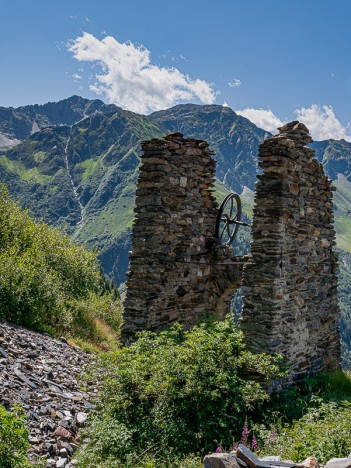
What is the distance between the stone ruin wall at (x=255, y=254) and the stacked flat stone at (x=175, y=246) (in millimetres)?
27

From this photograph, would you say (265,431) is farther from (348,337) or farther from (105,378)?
(348,337)

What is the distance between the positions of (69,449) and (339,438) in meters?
4.05

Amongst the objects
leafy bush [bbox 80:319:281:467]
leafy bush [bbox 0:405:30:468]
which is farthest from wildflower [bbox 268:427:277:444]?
leafy bush [bbox 0:405:30:468]

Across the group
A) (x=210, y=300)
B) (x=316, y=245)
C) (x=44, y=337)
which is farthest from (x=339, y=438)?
(x=44, y=337)

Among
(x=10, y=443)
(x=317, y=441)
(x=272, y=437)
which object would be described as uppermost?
(x=317, y=441)

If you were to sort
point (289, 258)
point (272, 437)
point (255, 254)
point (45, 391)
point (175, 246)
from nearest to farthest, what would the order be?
1. point (272, 437)
2. point (45, 391)
3. point (255, 254)
4. point (289, 258)
5. point (175, 246)

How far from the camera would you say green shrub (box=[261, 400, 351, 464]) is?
5.98m

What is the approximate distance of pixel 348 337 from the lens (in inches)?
7741

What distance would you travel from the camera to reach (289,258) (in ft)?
33.5

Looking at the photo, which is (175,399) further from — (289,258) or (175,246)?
(175,246)

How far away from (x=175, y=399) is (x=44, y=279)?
376 inches

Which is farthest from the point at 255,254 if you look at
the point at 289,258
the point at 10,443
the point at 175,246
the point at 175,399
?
the point at 10,443

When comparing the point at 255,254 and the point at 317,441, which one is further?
the point at 255,254

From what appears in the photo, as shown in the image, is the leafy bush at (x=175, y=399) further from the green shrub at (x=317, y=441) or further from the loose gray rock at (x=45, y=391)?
the green shrub at (x=317, y=441)
